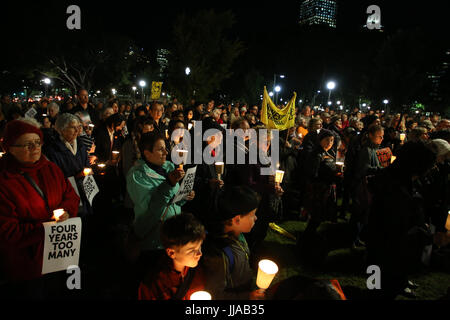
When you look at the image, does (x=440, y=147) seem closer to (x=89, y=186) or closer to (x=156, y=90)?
(x=89, y=186)

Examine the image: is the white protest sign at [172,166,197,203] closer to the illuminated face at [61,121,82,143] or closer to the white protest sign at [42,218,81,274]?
the white protest sign at [42,218,81,274]

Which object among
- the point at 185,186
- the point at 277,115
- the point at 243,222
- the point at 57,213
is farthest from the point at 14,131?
the point at 277,115

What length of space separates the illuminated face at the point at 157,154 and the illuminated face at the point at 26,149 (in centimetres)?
100

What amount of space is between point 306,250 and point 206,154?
2402mm

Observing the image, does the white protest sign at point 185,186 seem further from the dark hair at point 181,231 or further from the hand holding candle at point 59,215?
the hand holding candle at point 59,215

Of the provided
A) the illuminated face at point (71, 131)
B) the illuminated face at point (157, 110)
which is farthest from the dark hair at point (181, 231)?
the illuminated face at point (157, 110)

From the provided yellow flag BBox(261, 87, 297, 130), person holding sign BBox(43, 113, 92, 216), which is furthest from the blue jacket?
yellow flag BBox(261, 87, 297, 130)

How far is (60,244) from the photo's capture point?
2.40 meters

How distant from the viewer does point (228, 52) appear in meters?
24.8

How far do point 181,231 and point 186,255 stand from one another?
0.58 feet

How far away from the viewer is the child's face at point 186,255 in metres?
1.98

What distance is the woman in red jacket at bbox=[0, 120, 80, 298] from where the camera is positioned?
7.37 feet

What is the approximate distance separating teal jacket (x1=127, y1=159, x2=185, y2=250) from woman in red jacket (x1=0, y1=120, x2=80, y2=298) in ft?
2.19
